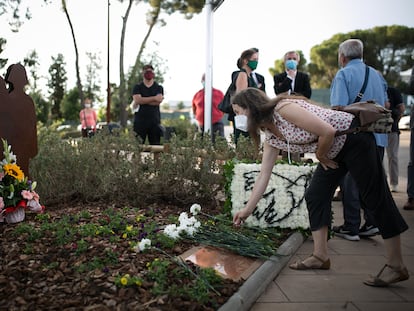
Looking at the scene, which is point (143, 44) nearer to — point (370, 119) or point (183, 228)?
point (183, 228)

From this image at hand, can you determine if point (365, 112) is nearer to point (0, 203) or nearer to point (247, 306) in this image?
point (247, 306)

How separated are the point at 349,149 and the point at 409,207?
346cm

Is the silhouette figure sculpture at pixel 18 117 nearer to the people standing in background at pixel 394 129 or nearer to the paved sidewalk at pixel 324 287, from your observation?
the paved sidewalk at pixel 324 287

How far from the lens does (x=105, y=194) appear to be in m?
5.60

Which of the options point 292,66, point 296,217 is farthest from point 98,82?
point 296,217

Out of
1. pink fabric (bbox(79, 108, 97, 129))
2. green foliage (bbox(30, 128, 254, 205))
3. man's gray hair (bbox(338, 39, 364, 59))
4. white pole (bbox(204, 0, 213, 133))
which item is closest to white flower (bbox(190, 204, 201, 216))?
green foliage (bbox(30, 128, 254, 205))

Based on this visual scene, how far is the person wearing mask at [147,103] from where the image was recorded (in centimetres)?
775

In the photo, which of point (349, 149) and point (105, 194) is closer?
point (349, 149)

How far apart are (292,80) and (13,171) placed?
3.93 metres

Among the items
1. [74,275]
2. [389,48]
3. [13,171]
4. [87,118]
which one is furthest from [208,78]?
[389,48]

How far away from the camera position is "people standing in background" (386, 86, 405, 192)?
7.51 m

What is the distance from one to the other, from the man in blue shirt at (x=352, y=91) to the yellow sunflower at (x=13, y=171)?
3197 millimetres

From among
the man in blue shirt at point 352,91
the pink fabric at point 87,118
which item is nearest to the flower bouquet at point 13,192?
the man in blue shirt at point 352,91

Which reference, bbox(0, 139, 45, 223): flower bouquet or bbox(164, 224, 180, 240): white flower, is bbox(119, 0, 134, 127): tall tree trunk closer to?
bbox(0, 139, 45, 223): flower bouquet
